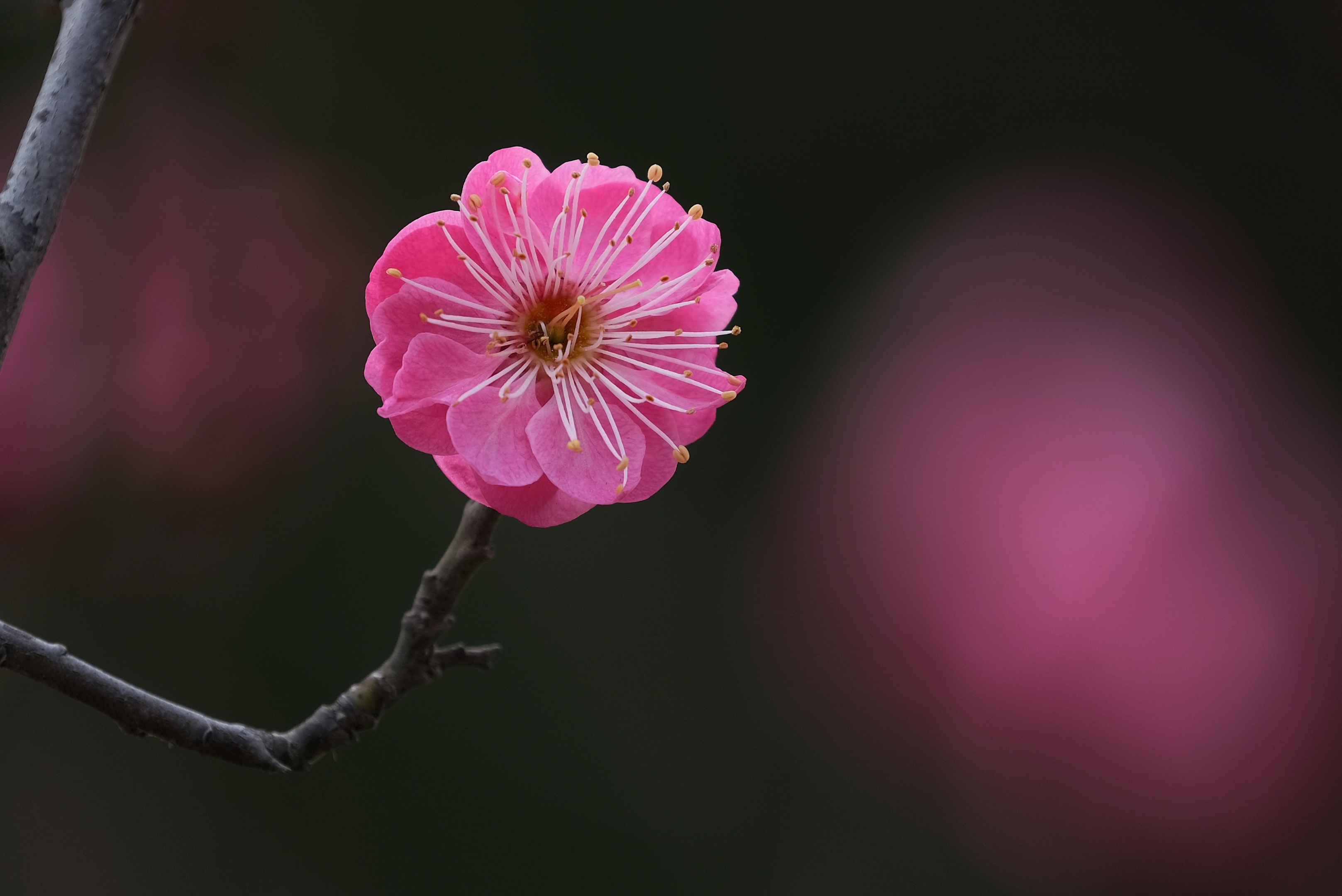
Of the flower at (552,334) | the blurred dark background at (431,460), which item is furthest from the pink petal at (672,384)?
the blurred dark background at (431,460)

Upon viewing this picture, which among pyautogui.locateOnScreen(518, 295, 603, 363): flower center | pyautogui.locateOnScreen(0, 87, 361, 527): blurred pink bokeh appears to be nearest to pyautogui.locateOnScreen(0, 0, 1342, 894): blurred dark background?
pyautogui.locateOnScreen(0, 87, 361, 527): blurred pink bokeh

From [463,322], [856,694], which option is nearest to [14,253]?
[463,322]

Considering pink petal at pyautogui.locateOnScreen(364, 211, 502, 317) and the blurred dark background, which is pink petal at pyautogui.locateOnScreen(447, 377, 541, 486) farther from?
the blurred dark background

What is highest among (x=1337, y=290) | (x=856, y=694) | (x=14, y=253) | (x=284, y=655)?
(x=1337, y=290)

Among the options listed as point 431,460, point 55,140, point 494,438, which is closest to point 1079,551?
point 431,460

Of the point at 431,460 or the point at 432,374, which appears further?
the point at 431,460

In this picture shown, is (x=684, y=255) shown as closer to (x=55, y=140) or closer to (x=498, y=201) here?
(x=498, y=201)

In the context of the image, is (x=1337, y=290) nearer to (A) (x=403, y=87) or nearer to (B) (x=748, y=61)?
(B) (x=748, y=61)

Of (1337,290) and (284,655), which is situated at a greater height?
(1337,290)
